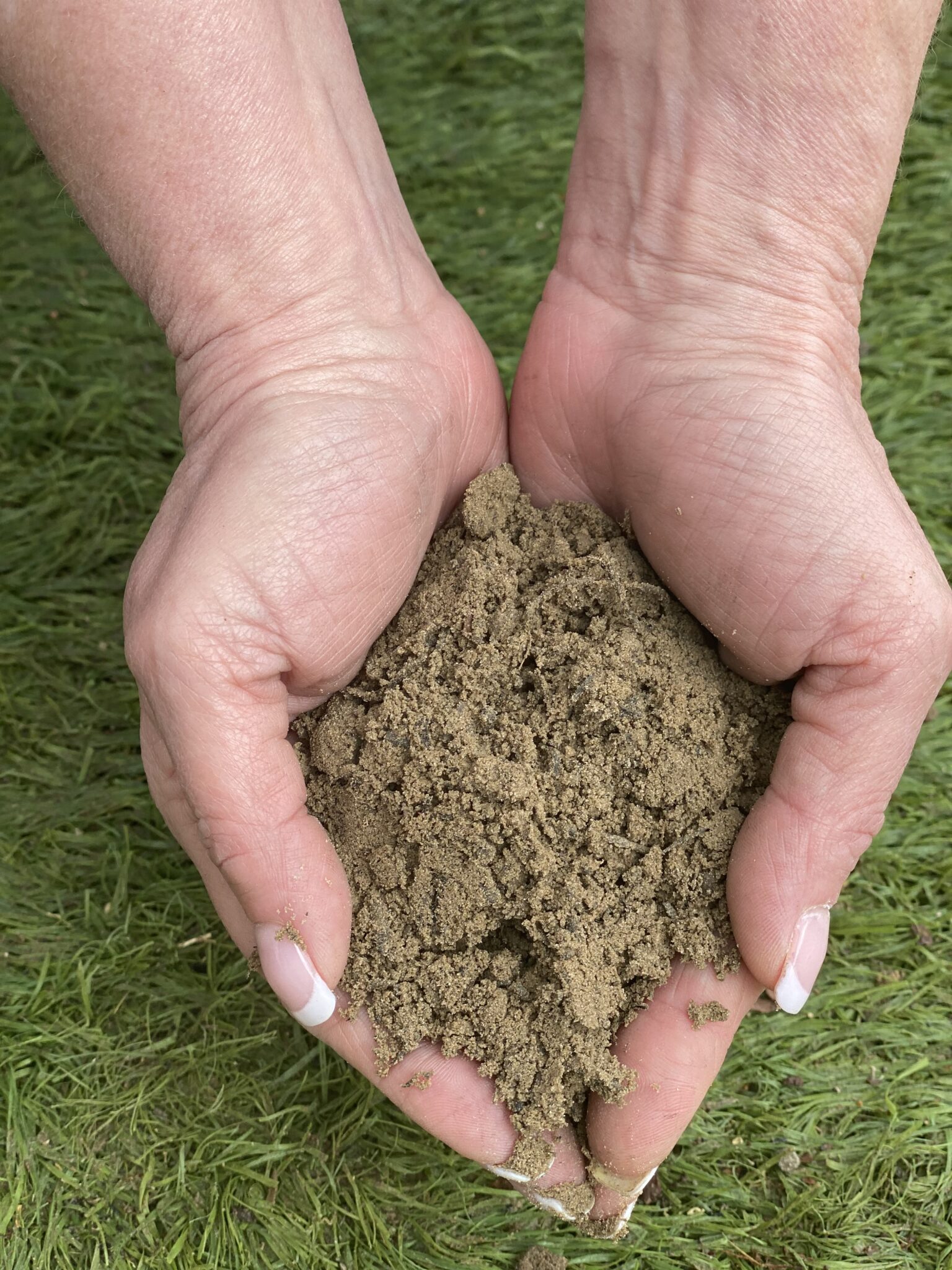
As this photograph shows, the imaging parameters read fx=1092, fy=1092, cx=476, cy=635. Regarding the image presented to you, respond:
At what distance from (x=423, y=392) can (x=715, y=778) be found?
85 centimetres

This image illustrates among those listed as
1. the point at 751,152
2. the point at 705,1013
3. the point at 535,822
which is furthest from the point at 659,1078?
the point at 751,152

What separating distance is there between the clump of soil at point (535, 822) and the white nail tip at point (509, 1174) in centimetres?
11

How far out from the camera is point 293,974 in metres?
1.73

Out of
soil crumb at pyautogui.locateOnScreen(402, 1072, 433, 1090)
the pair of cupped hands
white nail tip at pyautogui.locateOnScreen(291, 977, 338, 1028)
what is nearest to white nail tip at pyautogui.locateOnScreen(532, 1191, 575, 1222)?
the pair of cupped hands

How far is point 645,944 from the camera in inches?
70.4

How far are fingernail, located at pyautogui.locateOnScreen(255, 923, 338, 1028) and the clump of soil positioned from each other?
2.7 inches

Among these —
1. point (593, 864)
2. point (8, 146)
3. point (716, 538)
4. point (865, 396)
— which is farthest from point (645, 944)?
point (8, 146)

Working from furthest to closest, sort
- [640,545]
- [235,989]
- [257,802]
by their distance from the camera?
1. [235,989]
2. [640,545]
3. [257,802]

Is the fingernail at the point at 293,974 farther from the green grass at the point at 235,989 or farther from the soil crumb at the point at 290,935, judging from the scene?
the green grass at the point at 235,989

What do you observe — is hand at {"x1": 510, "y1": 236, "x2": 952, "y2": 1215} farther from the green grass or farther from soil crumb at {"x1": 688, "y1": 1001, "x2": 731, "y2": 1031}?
the green grass

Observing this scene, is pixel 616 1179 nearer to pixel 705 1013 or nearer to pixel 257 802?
pixel 705 1013

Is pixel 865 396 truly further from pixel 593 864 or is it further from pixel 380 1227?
pixel 380 1227

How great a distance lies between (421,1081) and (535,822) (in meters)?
0.47

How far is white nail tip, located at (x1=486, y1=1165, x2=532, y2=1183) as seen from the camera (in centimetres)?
181
